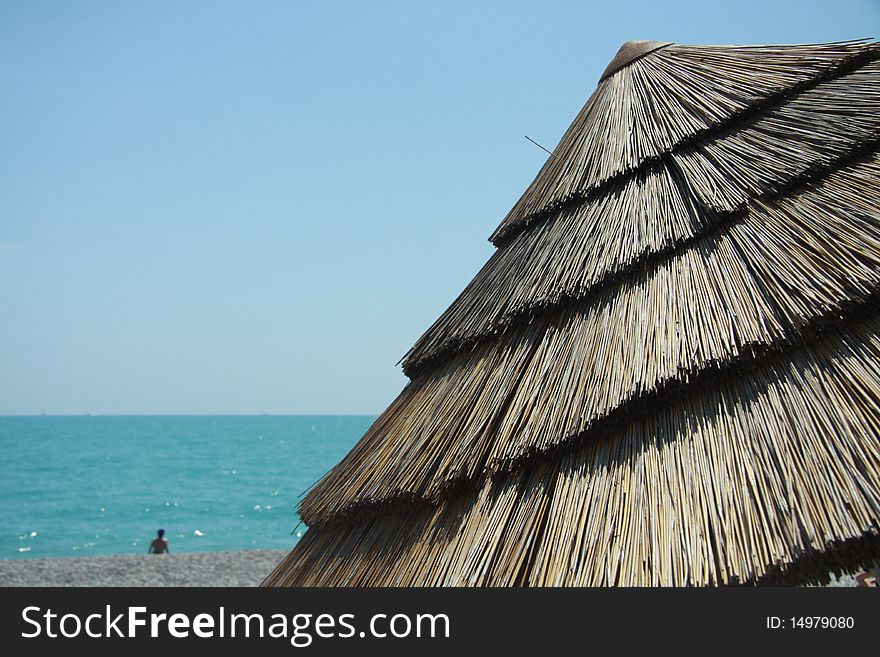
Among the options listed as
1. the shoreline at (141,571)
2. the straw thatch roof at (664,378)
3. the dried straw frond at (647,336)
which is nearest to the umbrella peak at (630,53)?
the straw thatch roof at (664,378)

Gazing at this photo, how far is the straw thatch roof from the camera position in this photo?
1654 millimetres

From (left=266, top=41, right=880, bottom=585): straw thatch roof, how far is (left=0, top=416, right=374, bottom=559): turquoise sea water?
26.9 metres

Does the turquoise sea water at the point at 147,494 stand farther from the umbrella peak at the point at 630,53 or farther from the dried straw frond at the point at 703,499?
the dried straw frond at the point at 703,499

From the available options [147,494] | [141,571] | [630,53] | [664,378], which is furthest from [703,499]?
[147,494]

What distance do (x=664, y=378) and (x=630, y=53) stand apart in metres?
2.14

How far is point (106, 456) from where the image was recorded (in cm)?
6378

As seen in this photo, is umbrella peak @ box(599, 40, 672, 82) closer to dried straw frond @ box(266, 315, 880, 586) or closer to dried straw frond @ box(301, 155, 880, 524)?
dried straw frond @ box(301, 155, 880, 524)

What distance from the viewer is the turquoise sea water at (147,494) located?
1179 inches

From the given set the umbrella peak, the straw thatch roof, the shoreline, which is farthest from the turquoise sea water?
the straw thatch roof

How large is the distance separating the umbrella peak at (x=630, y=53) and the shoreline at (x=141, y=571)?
12228 mm

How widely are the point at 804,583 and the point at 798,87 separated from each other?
188cm

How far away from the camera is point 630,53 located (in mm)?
3477
